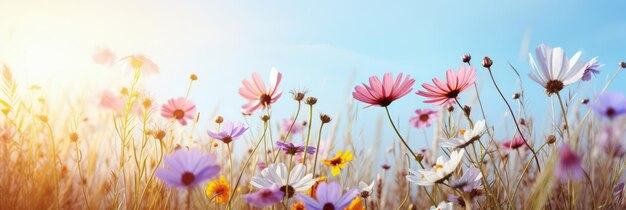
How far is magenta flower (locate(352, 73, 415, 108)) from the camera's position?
953 mm

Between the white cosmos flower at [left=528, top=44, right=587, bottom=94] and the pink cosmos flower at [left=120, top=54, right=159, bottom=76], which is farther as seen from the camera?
the pink cosmos flower at [left=120, top=54, right=159, bottom=76]

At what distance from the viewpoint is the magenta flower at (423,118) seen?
2318 mm

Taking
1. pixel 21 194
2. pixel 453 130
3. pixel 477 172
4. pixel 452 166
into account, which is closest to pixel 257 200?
pixel 452 166

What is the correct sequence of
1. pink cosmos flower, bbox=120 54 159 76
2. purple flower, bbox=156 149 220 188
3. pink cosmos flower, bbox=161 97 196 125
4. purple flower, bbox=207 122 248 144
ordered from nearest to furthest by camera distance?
1. purple flower, bbox=156 149 220 188
2. purple flower, bbox=207 122 248 144
3. pink cosmos flower, bbox=161 97 196 125
4. pink cosmos flower, bbox=120 54 159 76

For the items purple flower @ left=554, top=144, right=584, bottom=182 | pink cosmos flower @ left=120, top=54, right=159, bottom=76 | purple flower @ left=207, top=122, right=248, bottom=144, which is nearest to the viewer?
purple flower @ left=554, top=144, right=584, bottom=182

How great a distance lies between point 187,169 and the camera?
57 cm

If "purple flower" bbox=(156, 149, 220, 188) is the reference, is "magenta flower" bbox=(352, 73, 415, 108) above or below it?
above

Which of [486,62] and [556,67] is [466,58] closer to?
[486,62]

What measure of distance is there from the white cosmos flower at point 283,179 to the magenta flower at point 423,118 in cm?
149

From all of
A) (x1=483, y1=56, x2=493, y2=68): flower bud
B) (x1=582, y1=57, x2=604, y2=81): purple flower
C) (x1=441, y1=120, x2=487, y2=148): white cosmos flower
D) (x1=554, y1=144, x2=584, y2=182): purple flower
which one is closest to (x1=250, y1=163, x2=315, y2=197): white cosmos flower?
(x1=441, y1=120, x2=487, y2=148): white cosmos flower

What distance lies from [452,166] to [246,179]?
47.0 inches

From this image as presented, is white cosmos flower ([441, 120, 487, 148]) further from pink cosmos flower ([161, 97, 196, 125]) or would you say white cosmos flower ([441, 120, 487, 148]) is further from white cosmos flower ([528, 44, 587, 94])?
pink cosmos flower ([161, 97, 196, 125])

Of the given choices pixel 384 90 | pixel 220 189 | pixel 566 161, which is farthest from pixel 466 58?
pixel 566 161

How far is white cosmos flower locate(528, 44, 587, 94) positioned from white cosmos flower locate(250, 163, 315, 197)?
42cm
